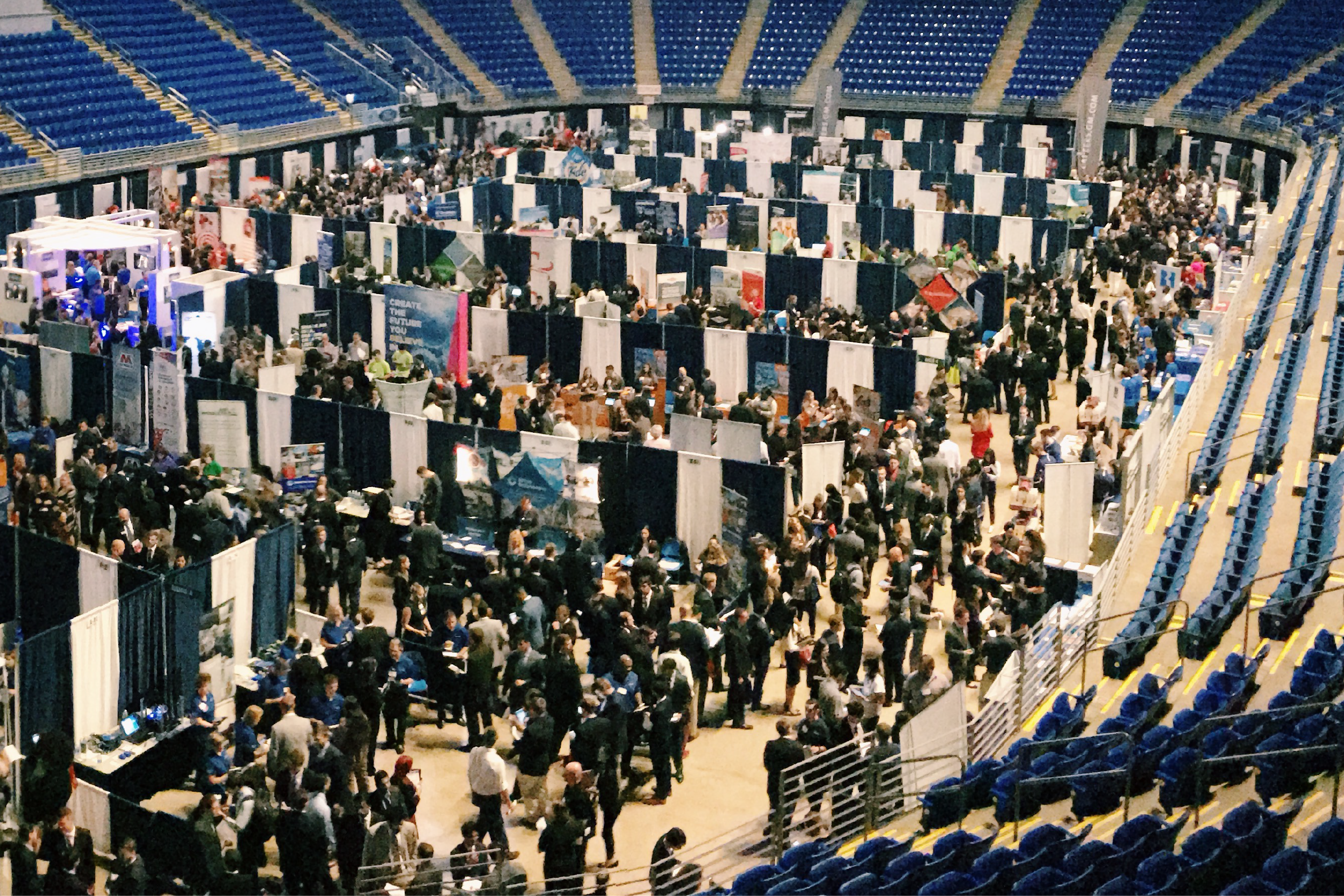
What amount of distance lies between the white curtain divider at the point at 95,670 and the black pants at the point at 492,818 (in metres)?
4.06

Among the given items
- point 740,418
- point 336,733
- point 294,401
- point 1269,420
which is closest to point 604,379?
point 740,418

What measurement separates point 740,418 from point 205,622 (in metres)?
9.34

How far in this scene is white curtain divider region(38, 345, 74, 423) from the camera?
2539 centimetres

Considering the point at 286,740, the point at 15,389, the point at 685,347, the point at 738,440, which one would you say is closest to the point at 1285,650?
the point at 738,440

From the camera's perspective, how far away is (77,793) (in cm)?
1455

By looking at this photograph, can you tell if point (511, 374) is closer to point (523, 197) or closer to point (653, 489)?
point (653, 489)

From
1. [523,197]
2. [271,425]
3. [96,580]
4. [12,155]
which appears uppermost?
[12,155]

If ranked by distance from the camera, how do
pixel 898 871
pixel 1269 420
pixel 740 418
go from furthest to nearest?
1. pixel 740 418
2. pixel 1269 420
3. pixel 898 871

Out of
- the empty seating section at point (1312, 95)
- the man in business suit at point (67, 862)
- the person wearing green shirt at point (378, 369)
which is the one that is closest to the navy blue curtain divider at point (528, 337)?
the person wearing green shirt at point (378, 369)

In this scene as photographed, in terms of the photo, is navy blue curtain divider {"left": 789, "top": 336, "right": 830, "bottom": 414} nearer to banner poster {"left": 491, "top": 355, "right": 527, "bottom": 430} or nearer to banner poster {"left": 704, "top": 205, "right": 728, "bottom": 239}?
banner poster {"left": 491, "top": 355, "right": 527, "bottom": 430}

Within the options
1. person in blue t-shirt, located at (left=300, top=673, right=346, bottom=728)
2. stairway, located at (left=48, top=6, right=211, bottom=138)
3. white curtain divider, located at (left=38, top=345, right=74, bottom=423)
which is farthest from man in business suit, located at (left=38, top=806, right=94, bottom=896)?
stairway, located at (left=48, top=6, right=211, bottom=138)

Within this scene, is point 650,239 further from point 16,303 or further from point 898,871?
point 898,871

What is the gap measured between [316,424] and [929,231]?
61.1 ft

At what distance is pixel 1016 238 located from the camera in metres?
36.7
